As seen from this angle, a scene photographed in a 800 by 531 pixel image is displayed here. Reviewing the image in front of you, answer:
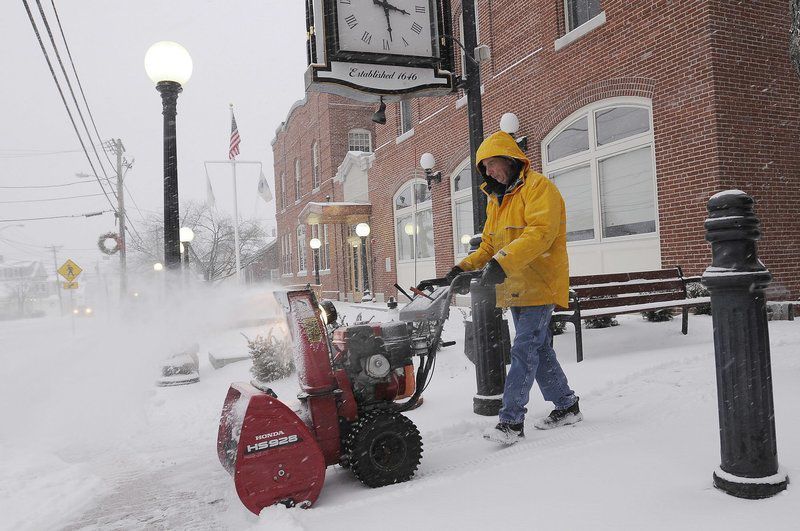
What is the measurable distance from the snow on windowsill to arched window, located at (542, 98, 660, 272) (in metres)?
1.41

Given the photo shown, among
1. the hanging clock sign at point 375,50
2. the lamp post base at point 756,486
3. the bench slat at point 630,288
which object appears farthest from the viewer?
the bench slat at point 630,288

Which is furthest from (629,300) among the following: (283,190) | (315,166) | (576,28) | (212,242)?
(212,242)

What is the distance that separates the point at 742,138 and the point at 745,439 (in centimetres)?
756

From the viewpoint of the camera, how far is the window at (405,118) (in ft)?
58.7

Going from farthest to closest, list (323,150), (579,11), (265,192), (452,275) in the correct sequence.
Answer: (265,192) < (323,150) < (579,11) < (452,275)

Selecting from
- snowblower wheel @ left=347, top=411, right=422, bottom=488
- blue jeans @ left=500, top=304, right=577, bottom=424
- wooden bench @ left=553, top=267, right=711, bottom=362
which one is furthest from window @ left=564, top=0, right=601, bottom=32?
snowblower wheel @ left=347, top=411, right=422, bottom=488

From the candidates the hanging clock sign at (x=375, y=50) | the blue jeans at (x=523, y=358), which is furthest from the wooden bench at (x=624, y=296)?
the hanging clock sign at (x=375, y=50)

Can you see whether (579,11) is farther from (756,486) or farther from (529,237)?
(756,486)

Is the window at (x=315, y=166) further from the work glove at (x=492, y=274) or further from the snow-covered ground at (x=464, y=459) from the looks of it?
the work glove at (x=492, y=274)

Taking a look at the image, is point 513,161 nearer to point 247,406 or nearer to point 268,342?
point 247,406

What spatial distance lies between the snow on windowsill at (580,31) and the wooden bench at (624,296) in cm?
510

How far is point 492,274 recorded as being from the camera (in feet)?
10.5

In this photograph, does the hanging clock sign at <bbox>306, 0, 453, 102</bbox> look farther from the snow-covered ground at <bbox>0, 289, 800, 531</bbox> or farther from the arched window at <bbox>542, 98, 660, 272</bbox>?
the arched window at <bbox>542, 98, 660, 272</bbox>

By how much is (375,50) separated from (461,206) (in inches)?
390
